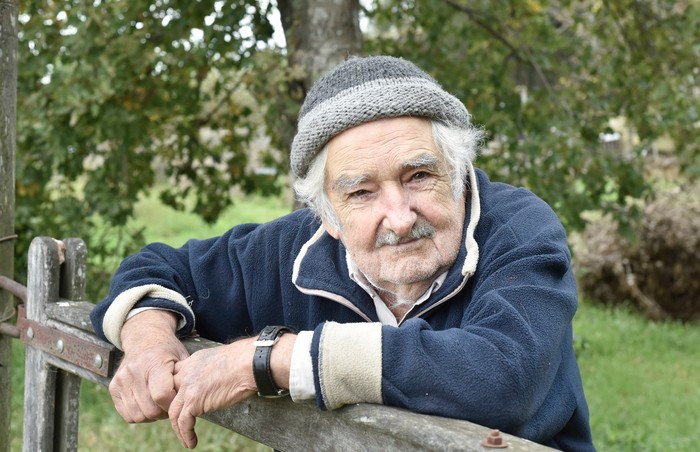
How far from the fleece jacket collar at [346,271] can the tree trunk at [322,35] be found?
2238 millimetres

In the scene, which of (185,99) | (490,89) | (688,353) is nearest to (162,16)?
(185,99)

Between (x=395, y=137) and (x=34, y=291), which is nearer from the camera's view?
(x=395, y=137)

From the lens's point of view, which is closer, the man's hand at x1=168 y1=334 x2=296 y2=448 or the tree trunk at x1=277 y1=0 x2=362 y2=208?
the man's hand at x1=168 y1=334 x2=296 y2=448

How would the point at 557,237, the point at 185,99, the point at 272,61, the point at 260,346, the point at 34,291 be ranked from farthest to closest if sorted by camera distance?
1. the point at 185,99
2. the point at 272,61
3. the point at 34,291
4. the point at 557,237
5. the point at 260,346

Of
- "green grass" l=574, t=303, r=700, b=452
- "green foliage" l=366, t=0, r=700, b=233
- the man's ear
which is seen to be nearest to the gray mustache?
the man's ear

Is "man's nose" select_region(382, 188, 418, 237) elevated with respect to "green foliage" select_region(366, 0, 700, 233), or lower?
lower

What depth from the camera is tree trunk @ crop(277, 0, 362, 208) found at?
4.51m

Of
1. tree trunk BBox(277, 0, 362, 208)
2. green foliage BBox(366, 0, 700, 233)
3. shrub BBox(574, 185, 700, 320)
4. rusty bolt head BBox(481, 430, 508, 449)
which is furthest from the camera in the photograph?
shrub BBox(574, 185, 700, 320)

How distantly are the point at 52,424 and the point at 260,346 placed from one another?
1162mm

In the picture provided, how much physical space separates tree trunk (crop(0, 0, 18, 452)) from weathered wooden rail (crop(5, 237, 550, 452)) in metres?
0.15

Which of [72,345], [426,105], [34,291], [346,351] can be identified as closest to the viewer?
[346,351]

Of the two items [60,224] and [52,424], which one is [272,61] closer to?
[60,224]

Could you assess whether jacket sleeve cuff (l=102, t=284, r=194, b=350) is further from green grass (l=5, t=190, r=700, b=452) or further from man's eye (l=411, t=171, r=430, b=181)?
green grass (l=5, t=190, r=700, b=452)

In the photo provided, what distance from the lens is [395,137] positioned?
2100 mm
